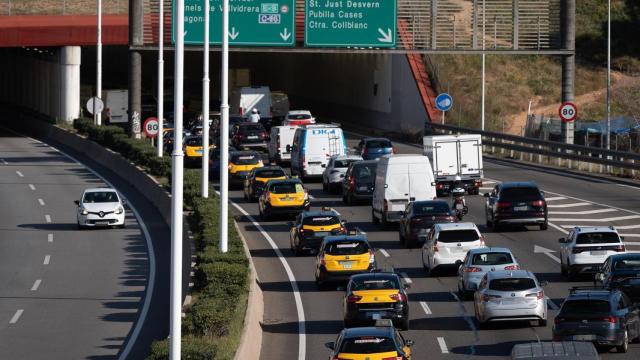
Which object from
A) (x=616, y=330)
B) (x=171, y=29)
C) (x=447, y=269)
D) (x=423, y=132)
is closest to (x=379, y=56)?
(x=423, y=132)

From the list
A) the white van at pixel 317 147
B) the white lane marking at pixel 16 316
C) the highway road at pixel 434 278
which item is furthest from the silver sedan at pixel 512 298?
the white van at pixel 317 147

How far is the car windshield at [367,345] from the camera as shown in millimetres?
26094

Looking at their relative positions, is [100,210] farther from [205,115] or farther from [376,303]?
[376,303]

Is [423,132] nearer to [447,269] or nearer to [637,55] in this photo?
[637,55]

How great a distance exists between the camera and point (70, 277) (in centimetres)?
4369

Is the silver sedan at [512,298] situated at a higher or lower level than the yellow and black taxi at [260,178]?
lower

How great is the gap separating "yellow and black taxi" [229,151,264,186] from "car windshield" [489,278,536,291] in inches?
1235

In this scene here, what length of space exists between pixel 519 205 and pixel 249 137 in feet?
108

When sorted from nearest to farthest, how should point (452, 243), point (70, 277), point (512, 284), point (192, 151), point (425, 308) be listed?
point (512, 284)
point (425, 308)
point (452, 243)
point (70, 277)
point (192, 151)

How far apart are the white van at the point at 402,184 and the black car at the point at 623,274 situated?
46.4ft

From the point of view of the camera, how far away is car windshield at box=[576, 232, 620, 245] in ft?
125

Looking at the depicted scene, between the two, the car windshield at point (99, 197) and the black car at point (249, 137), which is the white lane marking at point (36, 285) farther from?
the black car at point (249, 137)

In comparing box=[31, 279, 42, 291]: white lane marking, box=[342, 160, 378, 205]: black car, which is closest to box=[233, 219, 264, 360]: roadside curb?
box=[31, 279, 42, 291]: white lane marking

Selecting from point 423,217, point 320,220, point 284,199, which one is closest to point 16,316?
point 320,220
